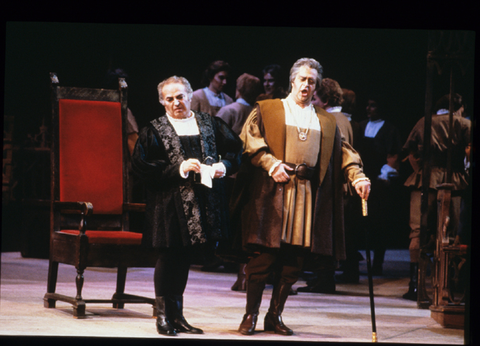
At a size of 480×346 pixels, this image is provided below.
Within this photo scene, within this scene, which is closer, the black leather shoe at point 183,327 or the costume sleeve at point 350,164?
the black leather shoe at point 183,327

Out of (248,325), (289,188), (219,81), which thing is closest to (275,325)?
(248,325)

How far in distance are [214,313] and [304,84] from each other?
1.68 meters

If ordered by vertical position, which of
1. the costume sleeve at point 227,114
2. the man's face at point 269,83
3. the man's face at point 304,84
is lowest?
the costume sleeve at point 227,114

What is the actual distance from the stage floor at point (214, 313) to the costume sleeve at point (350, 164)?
0.94 metres

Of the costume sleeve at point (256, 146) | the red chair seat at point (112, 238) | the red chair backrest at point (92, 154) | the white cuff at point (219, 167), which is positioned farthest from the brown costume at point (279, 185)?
the red chair backrest at point (92, 154)

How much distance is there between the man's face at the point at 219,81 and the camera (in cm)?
570

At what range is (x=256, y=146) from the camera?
13.3ft

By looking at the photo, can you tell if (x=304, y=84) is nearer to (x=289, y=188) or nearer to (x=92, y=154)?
(x=289, y=188)

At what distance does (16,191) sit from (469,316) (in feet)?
17.5

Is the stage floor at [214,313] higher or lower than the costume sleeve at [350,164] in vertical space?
lower

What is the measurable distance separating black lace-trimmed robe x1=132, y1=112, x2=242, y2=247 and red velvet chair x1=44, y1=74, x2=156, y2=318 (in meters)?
0.61

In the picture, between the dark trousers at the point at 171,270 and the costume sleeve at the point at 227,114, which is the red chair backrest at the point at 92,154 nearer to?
the dark trousers at the point at 171,270

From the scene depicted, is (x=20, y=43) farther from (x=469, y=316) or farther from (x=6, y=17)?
(x=469, y=316)

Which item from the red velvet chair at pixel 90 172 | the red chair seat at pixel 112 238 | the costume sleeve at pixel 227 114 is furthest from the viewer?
the costume sleeve at pixel 227 114
